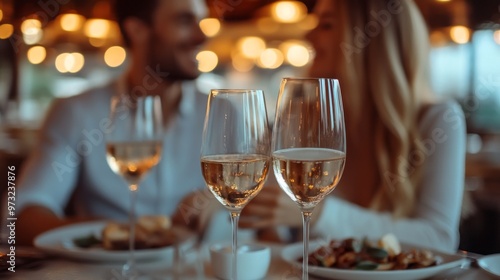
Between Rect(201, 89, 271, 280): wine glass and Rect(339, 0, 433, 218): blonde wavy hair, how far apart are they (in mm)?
942

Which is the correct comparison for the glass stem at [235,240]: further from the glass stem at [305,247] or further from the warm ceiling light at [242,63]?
the warm ceiling light at [242,63]

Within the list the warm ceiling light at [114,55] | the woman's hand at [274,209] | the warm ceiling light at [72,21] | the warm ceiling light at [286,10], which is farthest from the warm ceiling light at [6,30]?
the woman's hand at [274,209]

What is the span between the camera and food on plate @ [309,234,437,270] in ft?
2.46

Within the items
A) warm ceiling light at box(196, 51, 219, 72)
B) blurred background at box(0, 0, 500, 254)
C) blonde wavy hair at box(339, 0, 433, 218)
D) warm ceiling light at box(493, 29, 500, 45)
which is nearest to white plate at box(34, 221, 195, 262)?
blonde wavy hair at box(339, 0, 433, 218)

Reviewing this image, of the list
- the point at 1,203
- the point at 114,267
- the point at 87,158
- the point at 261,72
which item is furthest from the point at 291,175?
the point at 261,72

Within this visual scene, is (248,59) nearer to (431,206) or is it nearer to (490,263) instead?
(431,206)

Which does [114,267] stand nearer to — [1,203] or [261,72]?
[1,203]

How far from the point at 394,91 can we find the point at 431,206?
349mm

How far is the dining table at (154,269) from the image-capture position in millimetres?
747

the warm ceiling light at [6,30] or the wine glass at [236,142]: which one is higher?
the warm ceiling light at [6,30]

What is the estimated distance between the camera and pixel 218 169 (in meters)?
0.62

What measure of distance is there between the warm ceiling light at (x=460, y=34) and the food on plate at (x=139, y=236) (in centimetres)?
399

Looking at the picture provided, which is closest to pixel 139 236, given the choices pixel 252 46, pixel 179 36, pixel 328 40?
pixel 328 40

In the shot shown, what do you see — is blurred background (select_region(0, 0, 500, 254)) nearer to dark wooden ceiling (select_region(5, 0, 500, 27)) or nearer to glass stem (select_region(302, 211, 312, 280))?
dark wooden ceiling (select_region(5, 0, 500, 27))
